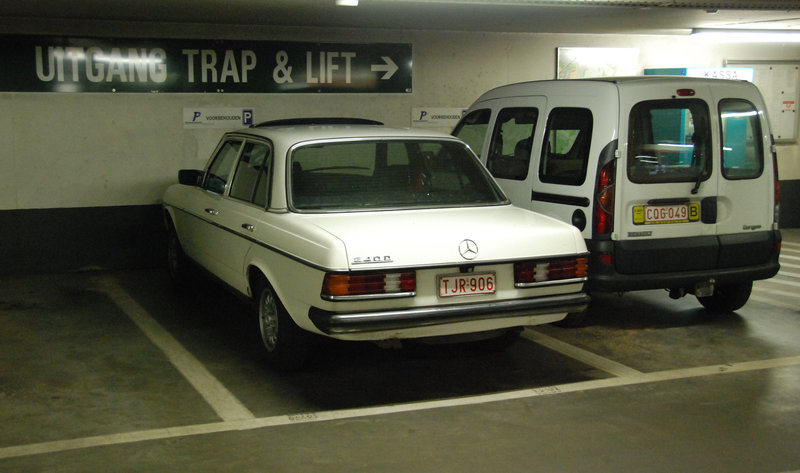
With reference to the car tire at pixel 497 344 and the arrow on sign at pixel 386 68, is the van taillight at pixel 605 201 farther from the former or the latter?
the arrow on sign at pixel 386 68

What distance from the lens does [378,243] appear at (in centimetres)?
524

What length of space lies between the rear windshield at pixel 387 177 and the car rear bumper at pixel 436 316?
1.00 meters

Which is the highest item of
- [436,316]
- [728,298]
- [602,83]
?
[602,83]

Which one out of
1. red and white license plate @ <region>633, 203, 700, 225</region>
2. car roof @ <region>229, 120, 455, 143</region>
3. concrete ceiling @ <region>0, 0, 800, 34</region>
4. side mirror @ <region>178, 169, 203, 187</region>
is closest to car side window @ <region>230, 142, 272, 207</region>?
car roof @ <region>229, 120, 455, 143</region>

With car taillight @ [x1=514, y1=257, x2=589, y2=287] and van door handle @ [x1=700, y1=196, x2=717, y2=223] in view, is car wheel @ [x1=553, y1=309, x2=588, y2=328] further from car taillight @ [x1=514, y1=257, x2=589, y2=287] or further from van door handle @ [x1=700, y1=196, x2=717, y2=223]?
car taillight @ [x1=514, y1=257, x2=589, y2=287]

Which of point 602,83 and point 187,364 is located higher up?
point 602,83

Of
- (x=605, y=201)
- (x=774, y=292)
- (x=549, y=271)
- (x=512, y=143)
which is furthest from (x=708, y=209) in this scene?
(x=774, y=292)

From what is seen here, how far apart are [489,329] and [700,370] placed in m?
1.68

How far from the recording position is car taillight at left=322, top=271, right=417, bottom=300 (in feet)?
16.8

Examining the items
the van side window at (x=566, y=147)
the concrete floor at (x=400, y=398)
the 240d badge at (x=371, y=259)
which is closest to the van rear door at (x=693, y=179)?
the van side window at (x=566, y=147)

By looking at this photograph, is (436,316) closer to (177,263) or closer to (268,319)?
(268,319)

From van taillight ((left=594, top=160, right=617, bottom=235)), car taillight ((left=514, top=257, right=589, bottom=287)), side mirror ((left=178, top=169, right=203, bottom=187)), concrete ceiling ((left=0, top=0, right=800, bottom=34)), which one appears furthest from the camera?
concrete ceiling ((left=0, top=0, right=800, bottom=34))

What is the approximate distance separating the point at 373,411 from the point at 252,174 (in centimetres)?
216

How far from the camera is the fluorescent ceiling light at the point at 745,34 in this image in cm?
1110
